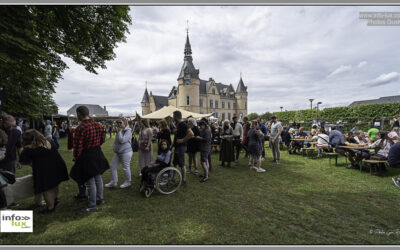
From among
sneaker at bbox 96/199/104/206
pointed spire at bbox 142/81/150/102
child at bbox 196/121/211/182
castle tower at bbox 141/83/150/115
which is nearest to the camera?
sneaker at bbox 96/199/104/206

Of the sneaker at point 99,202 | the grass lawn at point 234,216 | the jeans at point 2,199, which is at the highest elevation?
the jeans at point 2,199

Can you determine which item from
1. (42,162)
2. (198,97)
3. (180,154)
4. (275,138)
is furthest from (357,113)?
(198,97)

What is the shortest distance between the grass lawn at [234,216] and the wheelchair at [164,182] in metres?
0.17

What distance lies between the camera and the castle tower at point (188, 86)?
41.2 m

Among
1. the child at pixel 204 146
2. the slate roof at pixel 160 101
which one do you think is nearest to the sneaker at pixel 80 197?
the child at pixel 204 146

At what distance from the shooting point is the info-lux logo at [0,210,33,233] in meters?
2.50

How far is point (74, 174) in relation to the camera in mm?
2975

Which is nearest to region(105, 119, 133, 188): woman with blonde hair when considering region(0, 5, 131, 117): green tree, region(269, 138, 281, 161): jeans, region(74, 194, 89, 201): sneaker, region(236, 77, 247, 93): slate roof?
region(74, 194, 89, 201): sneaker

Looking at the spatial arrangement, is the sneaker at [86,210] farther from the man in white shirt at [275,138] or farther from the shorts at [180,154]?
the man in white shirt at [275,138]

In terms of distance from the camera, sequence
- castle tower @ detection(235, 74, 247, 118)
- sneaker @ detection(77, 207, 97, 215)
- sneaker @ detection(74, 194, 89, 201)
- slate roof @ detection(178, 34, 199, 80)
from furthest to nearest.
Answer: castle tower @ detection(235, 74, 247, 118)
slate roof @ detection(178, 34, 199, 80)
sneaker @ detection(74, 194, 89, 201)
sneaker @ detection(77, 207, 97, 215)

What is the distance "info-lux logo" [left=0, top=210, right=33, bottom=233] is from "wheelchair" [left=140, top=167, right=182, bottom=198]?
6.04 ft

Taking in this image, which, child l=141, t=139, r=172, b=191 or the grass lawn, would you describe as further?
child l=141, t=139, r=172, b=191

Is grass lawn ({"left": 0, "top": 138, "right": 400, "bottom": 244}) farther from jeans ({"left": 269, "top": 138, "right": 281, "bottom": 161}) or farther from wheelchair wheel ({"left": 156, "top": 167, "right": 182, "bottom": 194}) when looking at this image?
jeans ({"left": 269, "top": 138, "right": 281, "bottom": 161})

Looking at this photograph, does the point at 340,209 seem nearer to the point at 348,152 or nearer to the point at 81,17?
the point at 348,152
